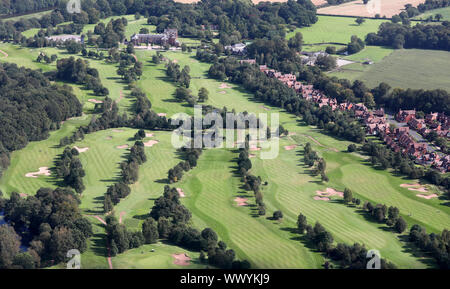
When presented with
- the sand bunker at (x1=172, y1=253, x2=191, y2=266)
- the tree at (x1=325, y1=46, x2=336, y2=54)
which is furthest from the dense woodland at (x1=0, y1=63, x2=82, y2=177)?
the tree at (x1=325, y1=46, x2=336, y2=54)

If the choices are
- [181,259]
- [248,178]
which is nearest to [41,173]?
[248,178]

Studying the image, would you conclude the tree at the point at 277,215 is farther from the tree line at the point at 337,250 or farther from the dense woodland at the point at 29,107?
the dense woodland at the point at 29,107

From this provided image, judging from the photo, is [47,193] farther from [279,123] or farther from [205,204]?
[279,123]

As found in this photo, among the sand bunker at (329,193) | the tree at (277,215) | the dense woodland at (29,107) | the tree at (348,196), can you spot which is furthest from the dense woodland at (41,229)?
the tree at (348,196)

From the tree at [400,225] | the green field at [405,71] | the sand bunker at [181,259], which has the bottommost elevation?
the sand bunker at [181,259]

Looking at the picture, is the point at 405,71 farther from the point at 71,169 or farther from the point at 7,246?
the point at 7,246

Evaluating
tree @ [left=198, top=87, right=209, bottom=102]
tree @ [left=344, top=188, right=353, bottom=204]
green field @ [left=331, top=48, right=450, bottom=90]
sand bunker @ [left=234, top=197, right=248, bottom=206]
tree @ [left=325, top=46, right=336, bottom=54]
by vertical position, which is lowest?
sand bunker @ [left=234, top=197, right=248, bottom=206]

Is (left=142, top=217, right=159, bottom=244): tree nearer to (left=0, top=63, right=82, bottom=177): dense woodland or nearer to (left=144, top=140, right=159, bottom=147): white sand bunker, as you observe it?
(left=144, top=140, right=159, bottom=147): white sand bunker
